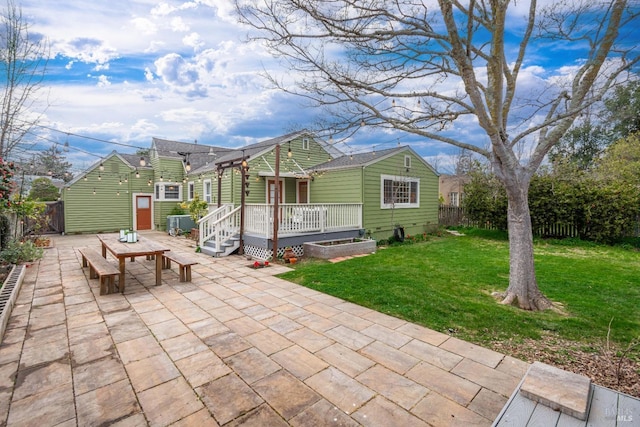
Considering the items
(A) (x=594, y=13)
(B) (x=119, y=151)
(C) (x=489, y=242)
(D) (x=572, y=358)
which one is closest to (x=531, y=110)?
(A) (x=594, y=13)

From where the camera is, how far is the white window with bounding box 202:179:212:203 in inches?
521

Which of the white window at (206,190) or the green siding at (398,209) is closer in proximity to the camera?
the green siding at (398,209)

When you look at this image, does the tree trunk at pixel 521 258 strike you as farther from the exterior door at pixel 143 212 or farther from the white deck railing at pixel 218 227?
the exterior door at pixel 143 212

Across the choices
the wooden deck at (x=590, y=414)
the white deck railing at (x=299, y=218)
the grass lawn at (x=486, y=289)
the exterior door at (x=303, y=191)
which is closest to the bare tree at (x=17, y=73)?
the white deck railing at (x=299, y=218)

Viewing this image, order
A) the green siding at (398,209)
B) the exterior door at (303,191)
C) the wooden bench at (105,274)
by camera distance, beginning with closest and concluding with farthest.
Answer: the wooden bench at (105,274)
the green siding at (398,209)
the exterior door at (303,191)

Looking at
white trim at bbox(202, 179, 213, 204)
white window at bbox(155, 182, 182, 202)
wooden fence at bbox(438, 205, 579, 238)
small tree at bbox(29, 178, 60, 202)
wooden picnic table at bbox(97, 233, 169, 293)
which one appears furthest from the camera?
small tree at bbox(29, 178, 60, 202)

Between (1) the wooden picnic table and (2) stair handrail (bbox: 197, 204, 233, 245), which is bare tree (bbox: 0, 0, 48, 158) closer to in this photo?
(1) the wooden picnic table

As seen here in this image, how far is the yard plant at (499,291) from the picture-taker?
3.25 meters

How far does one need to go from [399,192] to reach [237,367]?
10.2m

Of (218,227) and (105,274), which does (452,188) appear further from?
(105,274)

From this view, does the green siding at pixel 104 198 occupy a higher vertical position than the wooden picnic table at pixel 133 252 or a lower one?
higher

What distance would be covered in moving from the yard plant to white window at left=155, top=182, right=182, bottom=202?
467 inches

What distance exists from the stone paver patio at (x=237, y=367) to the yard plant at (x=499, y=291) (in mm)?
474

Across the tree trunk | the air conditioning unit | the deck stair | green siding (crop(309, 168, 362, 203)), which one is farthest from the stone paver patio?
the air conditioning unit
